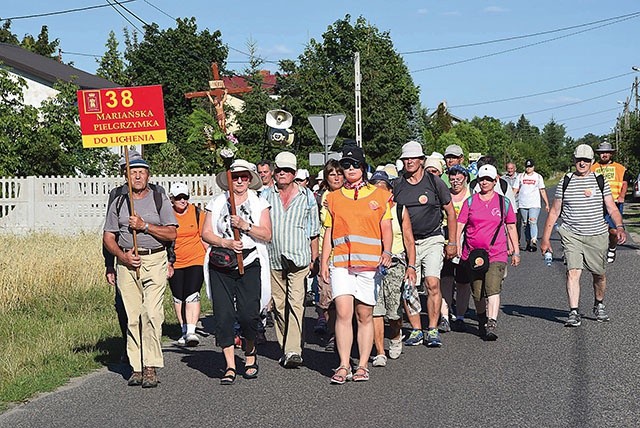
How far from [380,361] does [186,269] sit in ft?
9.71

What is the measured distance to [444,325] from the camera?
10969mm

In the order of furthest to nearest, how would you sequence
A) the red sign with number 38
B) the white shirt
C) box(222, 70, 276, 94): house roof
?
box(222, 70, 276, 94): house roof → the white shirt → the red sign with number 38

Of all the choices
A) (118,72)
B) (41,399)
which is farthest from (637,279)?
(118,72)

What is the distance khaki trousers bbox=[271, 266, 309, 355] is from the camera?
9.23m

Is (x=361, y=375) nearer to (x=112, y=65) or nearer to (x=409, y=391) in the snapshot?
(x=409, y=391)

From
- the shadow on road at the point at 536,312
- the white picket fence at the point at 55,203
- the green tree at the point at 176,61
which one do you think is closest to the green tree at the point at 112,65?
the green tree at the point at 176,61

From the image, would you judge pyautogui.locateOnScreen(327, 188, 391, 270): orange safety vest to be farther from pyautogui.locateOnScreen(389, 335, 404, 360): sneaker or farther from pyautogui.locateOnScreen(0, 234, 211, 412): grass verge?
pyautogui.locateOnScreen(0, 234, 211, 412): grass verge

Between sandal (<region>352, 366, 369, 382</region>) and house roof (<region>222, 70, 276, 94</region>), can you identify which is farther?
house roof (<region>222, 70, 276, 94</region>)

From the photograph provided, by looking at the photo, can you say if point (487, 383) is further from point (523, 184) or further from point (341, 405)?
point (523, 184)

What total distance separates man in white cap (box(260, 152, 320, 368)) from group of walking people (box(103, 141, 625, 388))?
12mm

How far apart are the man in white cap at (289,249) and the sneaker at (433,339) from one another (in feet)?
4.62

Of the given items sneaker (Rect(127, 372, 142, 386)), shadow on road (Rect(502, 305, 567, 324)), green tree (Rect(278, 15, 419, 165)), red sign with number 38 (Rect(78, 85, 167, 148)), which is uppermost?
green tree (Rect(278, 15, 419, 165))

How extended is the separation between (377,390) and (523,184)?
1296cm

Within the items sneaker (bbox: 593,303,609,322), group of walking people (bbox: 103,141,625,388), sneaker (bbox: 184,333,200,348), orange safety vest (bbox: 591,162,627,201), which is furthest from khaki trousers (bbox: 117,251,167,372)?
orange safety vest (bbox: 591,162,627,201)
